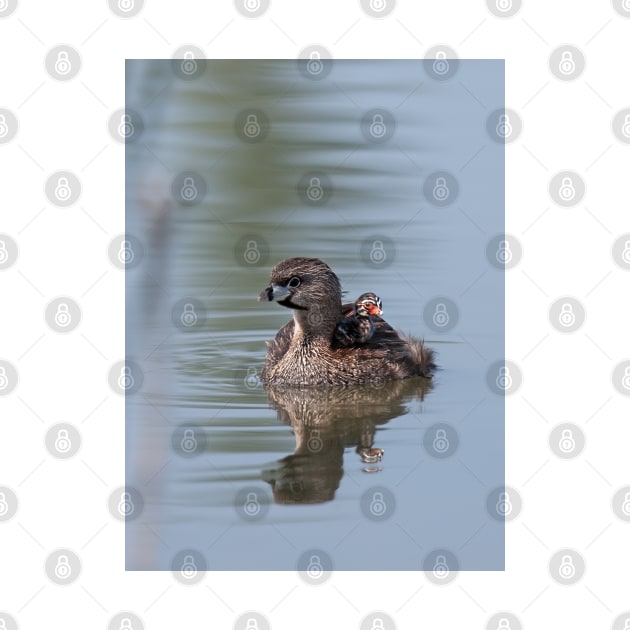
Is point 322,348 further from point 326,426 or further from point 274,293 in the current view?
point 326,426

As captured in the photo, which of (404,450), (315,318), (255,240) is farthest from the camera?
(255,240)

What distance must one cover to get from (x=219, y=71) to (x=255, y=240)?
301 inches

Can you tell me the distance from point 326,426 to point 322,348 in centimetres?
171

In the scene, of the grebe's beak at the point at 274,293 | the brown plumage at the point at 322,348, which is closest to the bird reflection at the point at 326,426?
the brown plumage at the point at 322,348

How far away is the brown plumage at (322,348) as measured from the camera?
10.6m

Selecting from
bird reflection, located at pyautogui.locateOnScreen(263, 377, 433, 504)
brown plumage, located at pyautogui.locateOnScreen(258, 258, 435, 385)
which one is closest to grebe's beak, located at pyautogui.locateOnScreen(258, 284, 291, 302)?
brown plumage, located at pyautogui.locateOnScreen(258, 258, 435, 385)

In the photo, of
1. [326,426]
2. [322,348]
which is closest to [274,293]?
[322,348]

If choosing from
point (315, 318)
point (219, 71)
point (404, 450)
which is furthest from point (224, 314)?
point (219, 71)

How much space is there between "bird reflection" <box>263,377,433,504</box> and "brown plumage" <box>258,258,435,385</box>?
12 cm

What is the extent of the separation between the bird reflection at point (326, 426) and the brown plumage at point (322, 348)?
0.12 meters

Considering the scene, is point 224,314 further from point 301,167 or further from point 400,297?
point 301,167

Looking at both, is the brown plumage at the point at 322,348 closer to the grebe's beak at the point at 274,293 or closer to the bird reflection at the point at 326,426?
the grebe's beak at the point at 274,293

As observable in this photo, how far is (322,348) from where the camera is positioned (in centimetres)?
1097

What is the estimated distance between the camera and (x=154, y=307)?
8.48 ft
